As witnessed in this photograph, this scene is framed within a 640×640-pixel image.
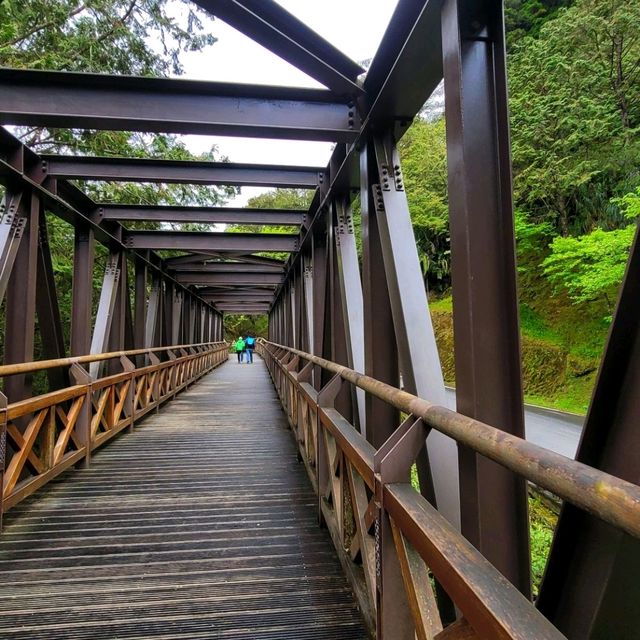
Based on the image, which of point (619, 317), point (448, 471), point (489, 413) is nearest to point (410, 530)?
point (489, 413)

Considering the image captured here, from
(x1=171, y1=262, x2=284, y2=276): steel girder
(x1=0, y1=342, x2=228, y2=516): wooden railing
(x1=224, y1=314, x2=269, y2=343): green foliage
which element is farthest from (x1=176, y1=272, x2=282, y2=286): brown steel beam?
(x1=224, y1=314, x2=269, y2=343): green foliage

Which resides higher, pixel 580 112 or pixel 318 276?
pixel 580 112

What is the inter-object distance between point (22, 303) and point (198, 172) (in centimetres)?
222

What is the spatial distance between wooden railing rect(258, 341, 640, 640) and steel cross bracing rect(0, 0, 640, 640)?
0.01 m

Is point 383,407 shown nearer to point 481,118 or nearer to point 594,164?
point 481,118

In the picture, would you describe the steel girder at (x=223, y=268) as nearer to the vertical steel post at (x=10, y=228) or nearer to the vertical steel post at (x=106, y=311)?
the vertical steel post at (x=106, y=311)

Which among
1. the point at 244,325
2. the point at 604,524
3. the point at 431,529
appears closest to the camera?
the point at 604,524

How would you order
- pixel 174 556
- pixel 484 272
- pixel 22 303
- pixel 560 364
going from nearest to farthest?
pixel 484 272, pixel 174 556, pixel 22 303, pixel 560 364

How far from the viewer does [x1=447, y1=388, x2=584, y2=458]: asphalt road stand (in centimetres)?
690

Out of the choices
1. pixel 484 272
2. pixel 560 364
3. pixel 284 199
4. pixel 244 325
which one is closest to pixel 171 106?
pixel 484 272

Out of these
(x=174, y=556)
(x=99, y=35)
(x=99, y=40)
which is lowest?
(x=174, y=556)

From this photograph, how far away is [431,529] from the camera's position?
1.12m

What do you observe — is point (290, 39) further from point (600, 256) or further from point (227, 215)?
point (600, 256)

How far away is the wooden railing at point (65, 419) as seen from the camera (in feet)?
9.84
